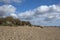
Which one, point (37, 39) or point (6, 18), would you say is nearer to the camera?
point (37, 39)

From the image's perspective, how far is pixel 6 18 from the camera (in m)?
30.7

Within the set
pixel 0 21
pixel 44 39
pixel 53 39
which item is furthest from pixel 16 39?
pixel 0 21

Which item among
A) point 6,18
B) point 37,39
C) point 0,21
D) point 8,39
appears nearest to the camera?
point 8,39

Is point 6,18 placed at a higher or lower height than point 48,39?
higher

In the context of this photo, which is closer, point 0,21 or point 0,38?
point 0,38

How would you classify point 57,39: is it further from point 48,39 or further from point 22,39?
point 22,39

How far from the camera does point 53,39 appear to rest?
15.5m

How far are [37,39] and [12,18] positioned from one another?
57.0 feet

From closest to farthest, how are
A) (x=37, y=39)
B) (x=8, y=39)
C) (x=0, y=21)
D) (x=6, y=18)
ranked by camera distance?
(x=8, y=39) < (x=37, y=39) < (x=0, y=21) < (x=6, y=18)

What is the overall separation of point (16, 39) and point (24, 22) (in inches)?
723

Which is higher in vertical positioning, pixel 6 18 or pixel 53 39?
pixel 6 18

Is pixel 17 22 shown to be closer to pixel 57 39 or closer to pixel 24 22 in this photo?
pixel 24 22

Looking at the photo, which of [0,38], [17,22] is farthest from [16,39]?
[17,22]

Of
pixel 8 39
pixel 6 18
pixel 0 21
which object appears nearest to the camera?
pixel 8 39
